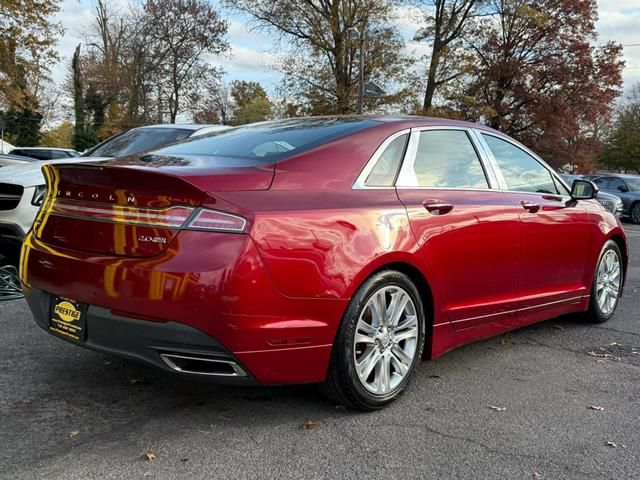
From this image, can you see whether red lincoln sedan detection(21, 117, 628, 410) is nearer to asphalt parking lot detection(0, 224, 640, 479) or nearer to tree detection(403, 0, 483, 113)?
asphalt parking lot detection(0, 224, 640, 479)

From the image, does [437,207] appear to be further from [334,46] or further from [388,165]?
[334,46]

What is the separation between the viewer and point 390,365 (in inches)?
127

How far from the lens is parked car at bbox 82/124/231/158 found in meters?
6.91

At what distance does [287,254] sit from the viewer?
2686 millimetres

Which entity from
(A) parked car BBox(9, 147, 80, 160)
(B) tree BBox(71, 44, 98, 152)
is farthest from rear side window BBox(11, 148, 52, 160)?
(B) tree BBox(71, 44, 98, 152)

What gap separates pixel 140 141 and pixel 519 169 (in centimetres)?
446

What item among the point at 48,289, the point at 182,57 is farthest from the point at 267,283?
the point at 182,57

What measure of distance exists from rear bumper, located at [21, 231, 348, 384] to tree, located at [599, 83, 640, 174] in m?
51.9

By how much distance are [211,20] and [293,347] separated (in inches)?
1636

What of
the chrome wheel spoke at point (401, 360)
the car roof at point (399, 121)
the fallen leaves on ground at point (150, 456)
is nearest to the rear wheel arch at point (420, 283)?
the chrome wheel spoke at point (401, 360)

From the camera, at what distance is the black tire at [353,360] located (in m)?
2.92

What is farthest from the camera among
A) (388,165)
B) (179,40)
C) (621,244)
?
(179,40)

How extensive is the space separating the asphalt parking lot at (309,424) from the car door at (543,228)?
57cm

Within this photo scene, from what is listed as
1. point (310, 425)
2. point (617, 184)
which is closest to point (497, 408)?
point (310, 425)
